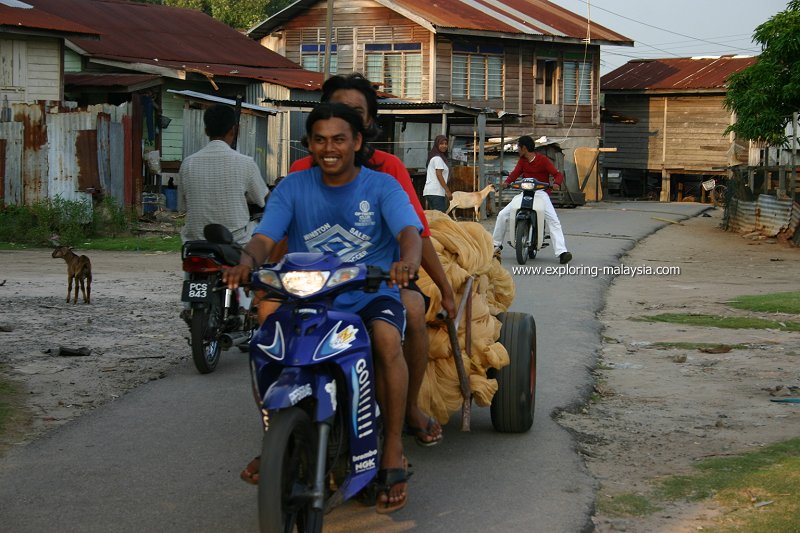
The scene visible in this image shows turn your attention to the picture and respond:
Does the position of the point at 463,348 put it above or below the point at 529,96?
below

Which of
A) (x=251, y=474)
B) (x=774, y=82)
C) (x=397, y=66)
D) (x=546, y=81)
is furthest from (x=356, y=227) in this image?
(x=546, y=81)

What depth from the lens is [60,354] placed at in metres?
8.29

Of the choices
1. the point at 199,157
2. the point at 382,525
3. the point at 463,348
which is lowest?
the point at 382,525

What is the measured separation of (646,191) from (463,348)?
41354 millimetres

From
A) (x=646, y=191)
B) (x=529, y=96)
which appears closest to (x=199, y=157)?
(x=529, y=96)

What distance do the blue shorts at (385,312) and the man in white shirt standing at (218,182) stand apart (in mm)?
3607

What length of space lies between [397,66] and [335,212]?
32567 mm

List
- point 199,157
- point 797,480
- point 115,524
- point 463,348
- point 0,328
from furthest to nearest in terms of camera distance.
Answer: point 0,328 < point 199,157 < point 463,348 < point 797,480 < point 115,524

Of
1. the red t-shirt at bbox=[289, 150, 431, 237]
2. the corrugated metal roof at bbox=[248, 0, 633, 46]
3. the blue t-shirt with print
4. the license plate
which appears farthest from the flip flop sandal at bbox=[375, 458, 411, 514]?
the corrugated metal roof at bbox=[248, 0, 633, 46]

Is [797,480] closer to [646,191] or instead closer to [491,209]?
[491,209]

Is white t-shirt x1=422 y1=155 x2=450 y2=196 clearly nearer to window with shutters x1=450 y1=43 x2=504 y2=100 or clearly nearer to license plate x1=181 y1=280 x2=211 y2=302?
license plate x1=181 y1=280 x2=211 y2=302

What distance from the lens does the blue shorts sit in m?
4.42

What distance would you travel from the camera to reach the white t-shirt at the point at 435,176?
1905cm

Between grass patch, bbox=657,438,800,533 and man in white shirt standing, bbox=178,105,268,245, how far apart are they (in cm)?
395
